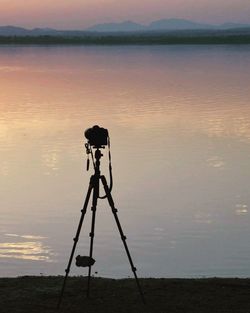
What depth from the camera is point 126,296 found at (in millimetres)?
7547

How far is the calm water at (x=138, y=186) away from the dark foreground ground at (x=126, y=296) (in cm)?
190

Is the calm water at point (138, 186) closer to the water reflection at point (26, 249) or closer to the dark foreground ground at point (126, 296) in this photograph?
the water reflection at point (26, 249)

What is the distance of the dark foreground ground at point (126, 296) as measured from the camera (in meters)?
7.16

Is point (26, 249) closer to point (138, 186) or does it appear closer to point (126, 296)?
point (126, 296)

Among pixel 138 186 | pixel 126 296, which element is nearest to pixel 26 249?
pixel 126 296

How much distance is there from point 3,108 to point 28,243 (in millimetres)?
20368

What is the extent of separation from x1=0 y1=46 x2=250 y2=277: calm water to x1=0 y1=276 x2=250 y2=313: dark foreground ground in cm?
190

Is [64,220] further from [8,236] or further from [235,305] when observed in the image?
[235,305]

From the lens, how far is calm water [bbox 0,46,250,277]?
10930mm

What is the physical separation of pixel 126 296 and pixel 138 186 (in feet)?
26.1

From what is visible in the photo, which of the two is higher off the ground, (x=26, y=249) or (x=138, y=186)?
(x=26, y=249)

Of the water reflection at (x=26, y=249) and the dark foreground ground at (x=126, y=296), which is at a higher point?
the dark foreground ground at (x=126, y=296)

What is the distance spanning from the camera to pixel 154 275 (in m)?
10.1

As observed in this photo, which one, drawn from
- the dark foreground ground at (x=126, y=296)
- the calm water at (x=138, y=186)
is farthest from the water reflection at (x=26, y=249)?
the dark foreground ground at (x=126, y=296)
